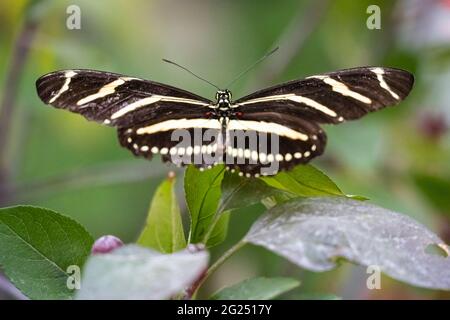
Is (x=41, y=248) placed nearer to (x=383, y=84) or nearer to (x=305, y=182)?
(x=305, y=182)

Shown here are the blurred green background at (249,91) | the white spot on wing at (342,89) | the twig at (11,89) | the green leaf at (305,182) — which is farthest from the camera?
the blurred green background at (249,91)

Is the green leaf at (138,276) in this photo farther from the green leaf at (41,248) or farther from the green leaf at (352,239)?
the green leaf at (41,248)

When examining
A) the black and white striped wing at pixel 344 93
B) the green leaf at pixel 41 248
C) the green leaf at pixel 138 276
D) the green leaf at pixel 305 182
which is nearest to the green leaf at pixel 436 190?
the black and white striped wing at pixel 344 93

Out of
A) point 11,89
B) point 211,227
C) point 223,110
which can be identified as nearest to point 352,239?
point 211,227

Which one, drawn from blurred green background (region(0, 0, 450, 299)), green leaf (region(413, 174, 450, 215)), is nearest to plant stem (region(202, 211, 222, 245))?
blurred green background (region(0, 0, 450, 299))

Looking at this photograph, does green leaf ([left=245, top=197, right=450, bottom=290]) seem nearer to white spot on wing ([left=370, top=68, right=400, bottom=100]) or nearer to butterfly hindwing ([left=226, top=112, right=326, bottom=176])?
butterfly hindwing ([left=226, top=112, right=326, bottom=176])

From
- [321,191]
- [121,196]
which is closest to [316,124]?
[321,191]
